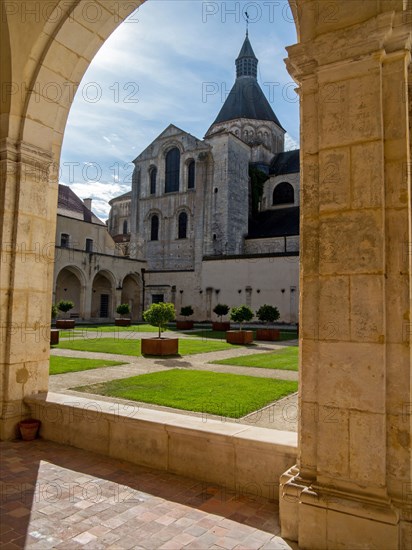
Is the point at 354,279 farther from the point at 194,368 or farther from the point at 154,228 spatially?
the point at 154,228

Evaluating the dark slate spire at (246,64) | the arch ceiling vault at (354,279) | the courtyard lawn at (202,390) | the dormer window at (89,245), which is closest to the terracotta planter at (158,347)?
the courtyard lawn at (202,390)

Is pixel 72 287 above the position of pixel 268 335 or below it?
above

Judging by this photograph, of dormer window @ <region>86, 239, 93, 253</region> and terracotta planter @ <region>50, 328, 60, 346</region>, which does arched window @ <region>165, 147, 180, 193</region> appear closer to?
dormer window @ <region>86, 239, 93, 253</region>

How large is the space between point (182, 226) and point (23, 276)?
3112 cm

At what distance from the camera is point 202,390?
21.9 ft

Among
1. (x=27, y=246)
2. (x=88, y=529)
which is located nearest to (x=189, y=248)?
(x=27, y=246)

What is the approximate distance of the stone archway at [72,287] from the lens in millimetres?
28578

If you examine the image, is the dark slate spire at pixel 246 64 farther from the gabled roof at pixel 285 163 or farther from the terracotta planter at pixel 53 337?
the terracotta planter at pixel 53 337

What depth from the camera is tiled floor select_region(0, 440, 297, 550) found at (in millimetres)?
2375

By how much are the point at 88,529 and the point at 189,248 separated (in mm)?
31873

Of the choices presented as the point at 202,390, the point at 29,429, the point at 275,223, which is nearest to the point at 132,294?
the point at 275,223

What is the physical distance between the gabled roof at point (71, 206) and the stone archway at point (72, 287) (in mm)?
7312

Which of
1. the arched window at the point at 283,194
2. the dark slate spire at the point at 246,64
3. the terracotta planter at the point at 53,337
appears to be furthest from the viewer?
the dark slate spire at the point at 246,64

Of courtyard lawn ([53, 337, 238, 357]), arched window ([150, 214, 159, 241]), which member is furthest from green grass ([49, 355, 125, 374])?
arched window ([150, 214, 159, 241])
